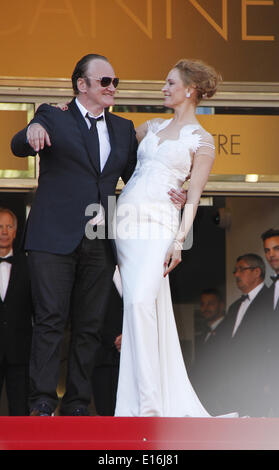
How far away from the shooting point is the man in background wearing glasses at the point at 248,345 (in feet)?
19.4

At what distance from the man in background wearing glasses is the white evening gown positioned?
72.0 inches

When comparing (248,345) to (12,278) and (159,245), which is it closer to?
(12,278)

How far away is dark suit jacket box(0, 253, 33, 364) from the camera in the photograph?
216 inches

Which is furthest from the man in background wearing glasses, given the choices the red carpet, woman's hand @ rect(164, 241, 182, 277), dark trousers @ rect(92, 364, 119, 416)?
the red carpet

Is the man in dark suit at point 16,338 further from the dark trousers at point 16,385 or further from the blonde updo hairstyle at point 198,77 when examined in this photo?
the blonde updo hairstyle at point 198,77

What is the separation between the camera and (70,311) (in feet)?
13.4

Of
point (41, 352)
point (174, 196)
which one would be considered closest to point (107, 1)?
point (174, 196)

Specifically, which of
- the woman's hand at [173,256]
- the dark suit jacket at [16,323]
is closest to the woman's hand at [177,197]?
the woman's hand at [173,256]

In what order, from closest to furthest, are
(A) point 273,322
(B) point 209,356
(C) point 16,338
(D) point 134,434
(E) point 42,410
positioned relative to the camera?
(D) point 134,434 → (E) point 42,410 → (C) point 16,338 → (A) point 273,322 → (B) point 209,356

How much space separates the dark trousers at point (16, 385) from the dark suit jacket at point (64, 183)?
167cm

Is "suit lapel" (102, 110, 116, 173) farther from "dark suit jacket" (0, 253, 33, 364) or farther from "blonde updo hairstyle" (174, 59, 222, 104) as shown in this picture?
"dark suit jacket" (0, 253, 33, 364)

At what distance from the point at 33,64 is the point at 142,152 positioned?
6.91ft

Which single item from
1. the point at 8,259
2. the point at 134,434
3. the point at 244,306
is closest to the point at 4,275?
the point at 8,259
